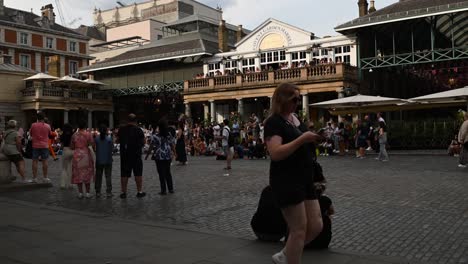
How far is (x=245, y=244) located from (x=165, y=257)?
105 centimetres

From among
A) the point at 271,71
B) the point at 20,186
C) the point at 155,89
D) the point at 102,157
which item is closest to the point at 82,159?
the point at 102,157

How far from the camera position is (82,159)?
406 inches

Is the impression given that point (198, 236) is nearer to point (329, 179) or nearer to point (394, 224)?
point (394, 224)

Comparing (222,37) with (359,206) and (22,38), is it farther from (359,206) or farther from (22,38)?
(359,206)

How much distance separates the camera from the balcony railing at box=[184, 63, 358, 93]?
95.9 ft

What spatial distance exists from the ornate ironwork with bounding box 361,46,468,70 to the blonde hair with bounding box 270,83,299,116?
1010 inches

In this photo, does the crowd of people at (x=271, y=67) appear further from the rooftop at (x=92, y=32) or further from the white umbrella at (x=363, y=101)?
the rooftop at (x=92, y=32)

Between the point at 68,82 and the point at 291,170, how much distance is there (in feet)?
127

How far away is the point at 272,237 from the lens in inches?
234

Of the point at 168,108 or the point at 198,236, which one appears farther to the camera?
the point at 168,108

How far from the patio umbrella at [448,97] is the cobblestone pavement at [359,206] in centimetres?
647

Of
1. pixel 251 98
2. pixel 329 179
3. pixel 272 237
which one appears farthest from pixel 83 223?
pixel 251 98

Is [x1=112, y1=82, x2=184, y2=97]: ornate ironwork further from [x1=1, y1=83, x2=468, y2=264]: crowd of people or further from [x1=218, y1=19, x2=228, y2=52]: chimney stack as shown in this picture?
[x1=1, y1=83, x2=468, y2=264]: crowd of people

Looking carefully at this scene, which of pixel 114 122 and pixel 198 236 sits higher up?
pixel 114 122
